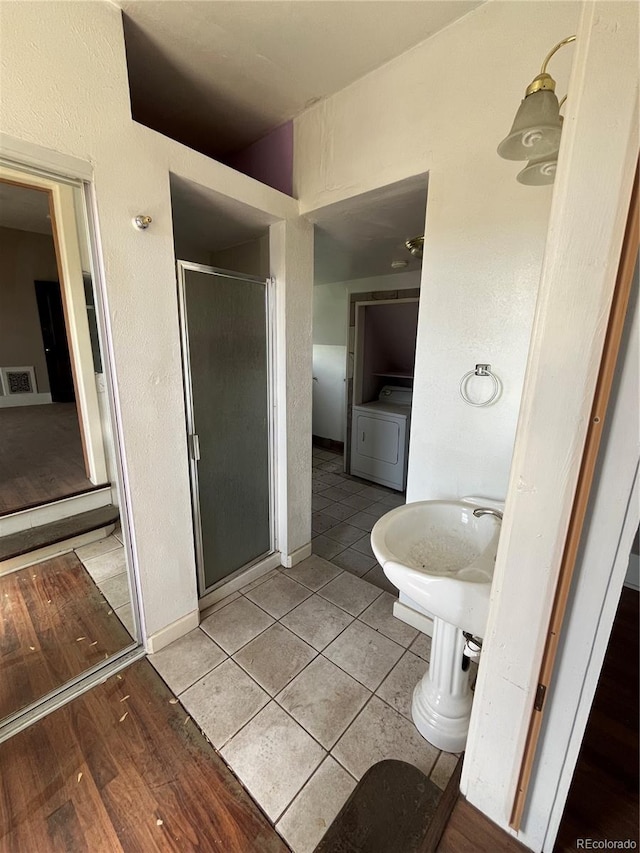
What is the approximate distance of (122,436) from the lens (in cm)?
146

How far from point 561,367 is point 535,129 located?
791 mm

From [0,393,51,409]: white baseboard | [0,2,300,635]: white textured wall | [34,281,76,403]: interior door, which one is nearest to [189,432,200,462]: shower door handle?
[0,2,300,635]: white textured wall

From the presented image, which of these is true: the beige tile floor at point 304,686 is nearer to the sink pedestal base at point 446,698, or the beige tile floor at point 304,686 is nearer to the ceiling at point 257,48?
the sink pedestal base at point 446,698

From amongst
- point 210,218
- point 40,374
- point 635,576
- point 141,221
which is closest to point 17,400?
point 40,374

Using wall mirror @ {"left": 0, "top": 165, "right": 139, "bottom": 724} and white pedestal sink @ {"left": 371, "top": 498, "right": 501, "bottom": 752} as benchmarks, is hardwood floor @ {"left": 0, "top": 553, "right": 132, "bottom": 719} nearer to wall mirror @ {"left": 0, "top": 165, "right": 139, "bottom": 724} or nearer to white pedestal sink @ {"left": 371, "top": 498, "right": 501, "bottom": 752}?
wall mirror @ {"left": 0, "top": 165, "right": 139, "bottom": 724}

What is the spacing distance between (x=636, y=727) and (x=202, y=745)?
4.91 feet

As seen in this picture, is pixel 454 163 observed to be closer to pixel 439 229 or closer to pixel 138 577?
pixel 439 229

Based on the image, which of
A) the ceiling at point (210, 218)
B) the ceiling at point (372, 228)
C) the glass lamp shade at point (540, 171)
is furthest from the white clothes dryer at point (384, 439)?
the glass lamp shade at point (540, 171)

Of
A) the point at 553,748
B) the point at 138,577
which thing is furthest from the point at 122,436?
the point at 553,748

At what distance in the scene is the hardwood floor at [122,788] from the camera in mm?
1047

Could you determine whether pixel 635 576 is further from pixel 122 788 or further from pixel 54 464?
pixel 54 464

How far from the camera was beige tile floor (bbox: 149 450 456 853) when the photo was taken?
121 cm

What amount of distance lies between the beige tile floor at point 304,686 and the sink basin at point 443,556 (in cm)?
65

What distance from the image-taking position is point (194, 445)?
1.79 metres
